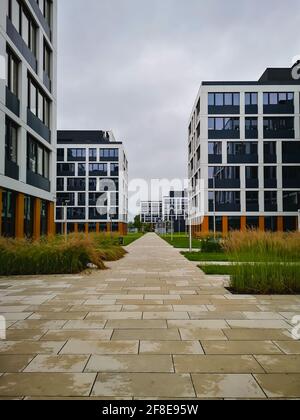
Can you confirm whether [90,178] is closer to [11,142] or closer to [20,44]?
[20,44]

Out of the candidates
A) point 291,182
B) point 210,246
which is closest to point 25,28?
point 210,246

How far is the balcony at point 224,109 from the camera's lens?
153ft

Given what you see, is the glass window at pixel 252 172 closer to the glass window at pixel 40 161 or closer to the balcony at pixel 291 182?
the balcony at pixel 291 182

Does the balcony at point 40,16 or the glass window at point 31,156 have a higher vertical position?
the balcony at point 40,16

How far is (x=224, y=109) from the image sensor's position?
4684 centimetres

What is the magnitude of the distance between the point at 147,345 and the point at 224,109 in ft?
152

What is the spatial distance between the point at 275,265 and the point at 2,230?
46.2 feet

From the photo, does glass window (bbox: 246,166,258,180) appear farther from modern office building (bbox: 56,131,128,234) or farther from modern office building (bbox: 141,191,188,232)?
modern office building (bbox: 141,191,188,232)

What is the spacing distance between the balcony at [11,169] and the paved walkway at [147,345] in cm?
1132

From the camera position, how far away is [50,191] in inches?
992

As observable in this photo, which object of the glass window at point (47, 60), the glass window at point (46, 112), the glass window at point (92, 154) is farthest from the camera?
the glass window at point (92, 154)

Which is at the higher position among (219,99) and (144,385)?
(219,99)

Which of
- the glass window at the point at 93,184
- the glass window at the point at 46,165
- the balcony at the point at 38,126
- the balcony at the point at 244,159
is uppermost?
the balcony at the point at 244,159

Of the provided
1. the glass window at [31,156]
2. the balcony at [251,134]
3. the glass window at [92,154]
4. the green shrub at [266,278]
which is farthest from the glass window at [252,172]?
the green shrub at [266,278]
